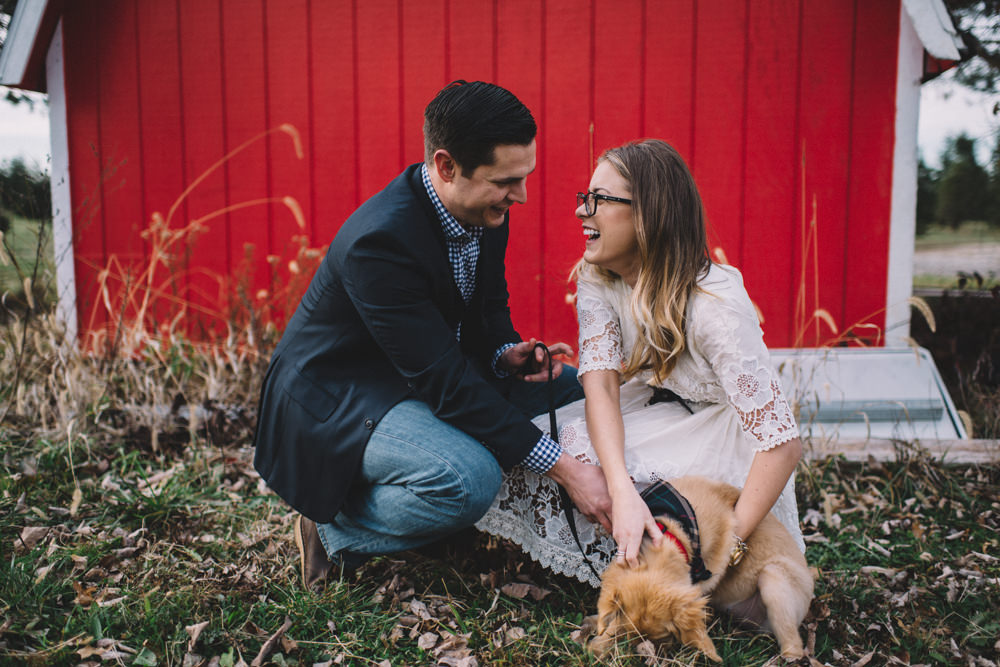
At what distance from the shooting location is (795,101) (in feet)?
14.3

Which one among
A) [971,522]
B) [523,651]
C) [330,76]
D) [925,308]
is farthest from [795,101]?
[523,651]

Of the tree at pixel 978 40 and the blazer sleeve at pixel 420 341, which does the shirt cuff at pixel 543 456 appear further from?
the tree at pixel 978 40

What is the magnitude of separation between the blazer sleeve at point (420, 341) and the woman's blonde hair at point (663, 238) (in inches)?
20.1

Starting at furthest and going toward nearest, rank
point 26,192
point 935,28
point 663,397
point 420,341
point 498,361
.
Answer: point 26,192
point 935,28
point 498,361
point 663,397
point 420,341

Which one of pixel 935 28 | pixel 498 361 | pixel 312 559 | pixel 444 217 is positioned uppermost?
pixel 935 28

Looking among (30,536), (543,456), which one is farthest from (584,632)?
(30,536)

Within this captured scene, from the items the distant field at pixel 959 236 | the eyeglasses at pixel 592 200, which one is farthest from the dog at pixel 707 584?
the distant field at pixel 959 236

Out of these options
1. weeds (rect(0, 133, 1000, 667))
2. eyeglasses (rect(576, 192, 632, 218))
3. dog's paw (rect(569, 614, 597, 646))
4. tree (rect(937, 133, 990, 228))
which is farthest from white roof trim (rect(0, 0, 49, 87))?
tree (rect(937, 133, 990, 228))

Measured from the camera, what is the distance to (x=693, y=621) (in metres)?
1.71

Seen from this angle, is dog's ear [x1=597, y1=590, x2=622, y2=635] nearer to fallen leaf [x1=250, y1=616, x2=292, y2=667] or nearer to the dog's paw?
the dog's paw

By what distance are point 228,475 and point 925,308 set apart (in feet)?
10.9

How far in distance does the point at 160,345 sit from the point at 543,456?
10.1 feet

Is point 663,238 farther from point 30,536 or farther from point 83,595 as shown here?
point 30,536

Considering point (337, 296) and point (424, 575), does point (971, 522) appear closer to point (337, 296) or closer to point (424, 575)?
point (424, 575)
